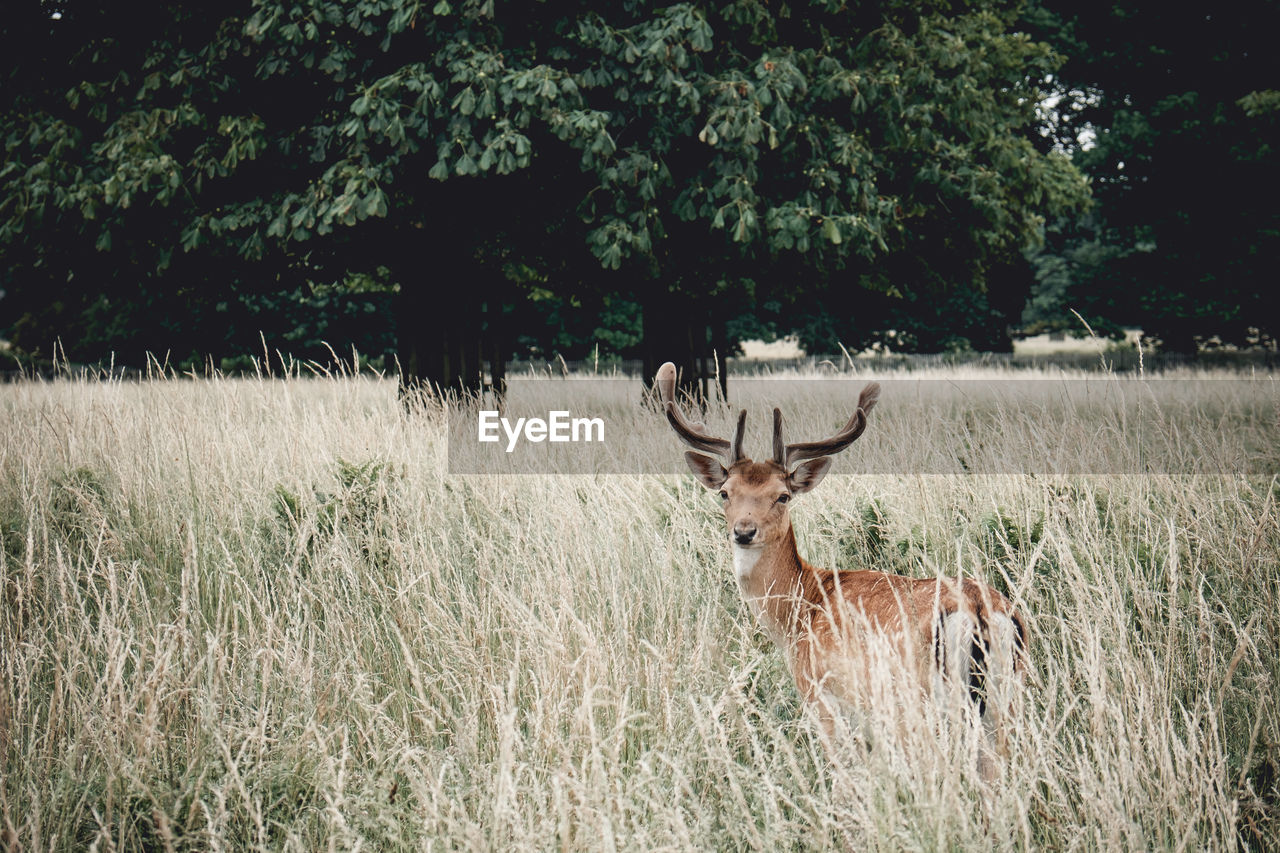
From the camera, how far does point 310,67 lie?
26.7ft

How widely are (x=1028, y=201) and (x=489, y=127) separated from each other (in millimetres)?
8055

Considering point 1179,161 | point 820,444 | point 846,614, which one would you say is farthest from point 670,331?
point 1179,161

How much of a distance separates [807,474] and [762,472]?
0.62 ft

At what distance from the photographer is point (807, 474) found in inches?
139

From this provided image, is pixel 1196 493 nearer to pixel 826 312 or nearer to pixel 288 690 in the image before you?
pixel 288 690

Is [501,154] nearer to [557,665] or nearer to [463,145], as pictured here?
[463,145]

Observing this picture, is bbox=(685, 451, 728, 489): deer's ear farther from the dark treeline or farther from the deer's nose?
the dark treeline

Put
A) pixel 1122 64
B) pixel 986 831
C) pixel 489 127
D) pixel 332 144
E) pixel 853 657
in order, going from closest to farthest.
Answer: pixel 986 831 < pixel 853 657 < pixel 489 127 < pixel 332 144 < pixel 1122 64

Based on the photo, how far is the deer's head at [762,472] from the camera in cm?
331

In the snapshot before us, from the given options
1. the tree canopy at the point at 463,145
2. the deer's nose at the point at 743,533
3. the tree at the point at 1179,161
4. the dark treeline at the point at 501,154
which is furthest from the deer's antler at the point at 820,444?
the tree at the point at 1179,161

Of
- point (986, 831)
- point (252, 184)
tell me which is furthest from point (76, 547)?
point (252, 184)

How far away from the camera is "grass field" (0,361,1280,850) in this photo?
232cm
